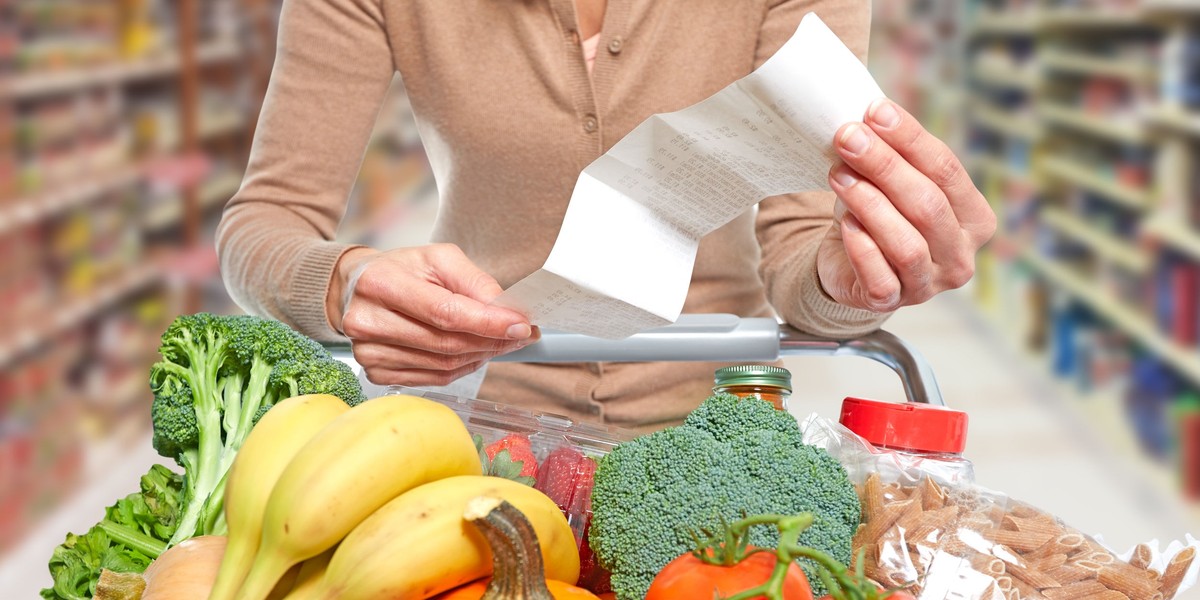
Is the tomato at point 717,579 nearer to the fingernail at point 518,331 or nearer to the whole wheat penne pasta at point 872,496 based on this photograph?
the whole wheat penne pasta at point 872,496

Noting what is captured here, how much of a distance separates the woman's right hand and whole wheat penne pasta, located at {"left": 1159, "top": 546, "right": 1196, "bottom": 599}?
537mm

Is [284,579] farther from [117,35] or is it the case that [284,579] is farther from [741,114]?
[117,35]

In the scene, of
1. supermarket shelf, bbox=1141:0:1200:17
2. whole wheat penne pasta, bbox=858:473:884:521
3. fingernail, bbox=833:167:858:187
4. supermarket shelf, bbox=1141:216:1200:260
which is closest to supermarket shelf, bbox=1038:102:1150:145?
supermarket shelf, bbox=1141:216:1200:260

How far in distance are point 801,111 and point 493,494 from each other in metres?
0.37

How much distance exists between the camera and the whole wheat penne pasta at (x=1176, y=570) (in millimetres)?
756

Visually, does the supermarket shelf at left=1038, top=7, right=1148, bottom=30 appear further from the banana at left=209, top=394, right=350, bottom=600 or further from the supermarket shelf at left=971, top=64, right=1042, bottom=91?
the banana at left=209, top=394, right=350, bottom=600

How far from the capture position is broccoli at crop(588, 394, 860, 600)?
72 centimetres

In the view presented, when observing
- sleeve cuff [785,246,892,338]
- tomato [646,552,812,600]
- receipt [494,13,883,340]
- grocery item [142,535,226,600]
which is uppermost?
receipt [494,13,883,340]

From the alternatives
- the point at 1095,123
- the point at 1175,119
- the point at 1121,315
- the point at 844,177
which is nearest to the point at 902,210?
the point at 844,177

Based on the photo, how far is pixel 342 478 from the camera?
0.67m

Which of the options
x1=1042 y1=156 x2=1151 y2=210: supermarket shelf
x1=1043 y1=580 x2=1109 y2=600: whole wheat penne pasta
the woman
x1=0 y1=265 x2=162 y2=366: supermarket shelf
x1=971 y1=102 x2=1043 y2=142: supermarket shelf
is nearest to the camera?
x1=1043 y1=580 x2=1109 y2=600: whole wheat penne pasta

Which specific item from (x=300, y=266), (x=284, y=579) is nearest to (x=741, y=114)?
(x=284, y=579)

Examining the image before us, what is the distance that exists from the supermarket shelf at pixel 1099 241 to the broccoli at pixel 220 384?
4.00 metres

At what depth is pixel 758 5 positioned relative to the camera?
1401mm
